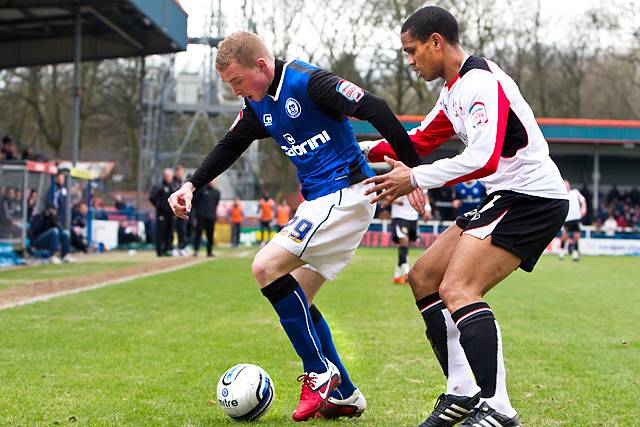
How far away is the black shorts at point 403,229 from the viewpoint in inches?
618

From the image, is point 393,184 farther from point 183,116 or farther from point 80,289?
point 183,116

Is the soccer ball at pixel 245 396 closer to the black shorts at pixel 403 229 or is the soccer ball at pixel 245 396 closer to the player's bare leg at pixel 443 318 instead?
the player's bare leg at pixel 443 318

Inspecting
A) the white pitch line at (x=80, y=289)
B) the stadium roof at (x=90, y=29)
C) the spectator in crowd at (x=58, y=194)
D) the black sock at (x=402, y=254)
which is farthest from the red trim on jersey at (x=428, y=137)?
the stadium roof at (x=90, y=29)

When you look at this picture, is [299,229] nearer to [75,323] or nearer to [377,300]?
[75,323]

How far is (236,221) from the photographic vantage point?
33000mm

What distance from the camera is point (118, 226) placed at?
2866cm

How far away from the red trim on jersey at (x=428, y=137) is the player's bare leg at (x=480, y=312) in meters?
0.79

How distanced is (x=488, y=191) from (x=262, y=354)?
3262 millimetres

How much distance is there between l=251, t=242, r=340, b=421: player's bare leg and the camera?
5062 millimetres

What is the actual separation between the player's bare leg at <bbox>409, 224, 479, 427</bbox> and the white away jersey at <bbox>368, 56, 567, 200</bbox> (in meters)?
0.44

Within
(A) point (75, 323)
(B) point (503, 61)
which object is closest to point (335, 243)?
(A) point (75, 323)

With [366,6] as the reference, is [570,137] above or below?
below

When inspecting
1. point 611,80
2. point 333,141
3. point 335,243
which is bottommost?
point 335,243

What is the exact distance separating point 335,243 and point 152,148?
115 feet
